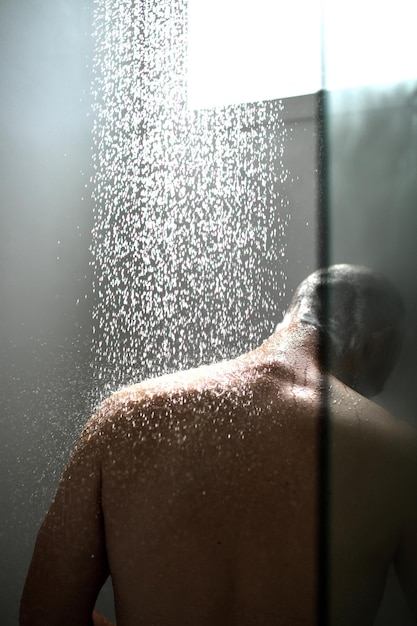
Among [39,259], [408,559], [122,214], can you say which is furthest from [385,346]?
[39,259]

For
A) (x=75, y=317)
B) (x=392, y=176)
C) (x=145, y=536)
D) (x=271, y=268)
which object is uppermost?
(x=392, y=176)

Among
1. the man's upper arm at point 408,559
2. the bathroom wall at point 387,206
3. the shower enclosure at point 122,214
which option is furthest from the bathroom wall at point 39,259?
the man's upper arm at point 408,559

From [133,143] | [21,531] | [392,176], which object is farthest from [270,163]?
[21,531]

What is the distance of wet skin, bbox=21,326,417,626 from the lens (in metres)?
0.65

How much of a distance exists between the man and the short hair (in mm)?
32

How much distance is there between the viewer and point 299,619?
2.20 feet

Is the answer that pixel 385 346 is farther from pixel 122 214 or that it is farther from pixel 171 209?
pixel 122 214

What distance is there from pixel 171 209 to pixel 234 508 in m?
0.87

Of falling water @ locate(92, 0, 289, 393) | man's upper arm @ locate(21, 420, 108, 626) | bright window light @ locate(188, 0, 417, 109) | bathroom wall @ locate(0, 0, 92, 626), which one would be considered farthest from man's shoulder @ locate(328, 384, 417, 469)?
bathroom wall @ locate(0, 0, 92, 626)

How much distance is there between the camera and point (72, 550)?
2.28ft

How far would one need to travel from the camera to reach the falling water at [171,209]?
1.26 metres

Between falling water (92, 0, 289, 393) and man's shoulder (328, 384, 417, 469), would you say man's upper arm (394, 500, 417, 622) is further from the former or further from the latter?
falling water (92, 0, 289, 393)

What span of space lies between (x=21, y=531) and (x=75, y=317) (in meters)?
0.58

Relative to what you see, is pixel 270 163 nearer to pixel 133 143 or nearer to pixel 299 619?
pixel 133 143
